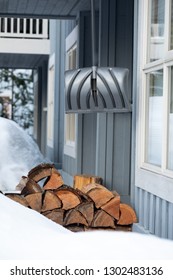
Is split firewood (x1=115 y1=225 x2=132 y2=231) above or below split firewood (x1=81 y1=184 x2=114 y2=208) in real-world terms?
below

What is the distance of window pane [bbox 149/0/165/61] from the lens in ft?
16.8

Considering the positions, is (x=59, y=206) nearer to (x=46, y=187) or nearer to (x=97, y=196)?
(x=97, y=196)

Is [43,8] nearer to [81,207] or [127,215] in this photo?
[81,207]

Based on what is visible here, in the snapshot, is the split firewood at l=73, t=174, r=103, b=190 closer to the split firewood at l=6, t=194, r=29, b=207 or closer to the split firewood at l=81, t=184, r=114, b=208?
the split firewood at l=81, t=184, r=114, b=208

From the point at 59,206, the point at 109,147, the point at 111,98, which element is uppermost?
the point at 111,98

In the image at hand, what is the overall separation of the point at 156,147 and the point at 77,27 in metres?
4.71

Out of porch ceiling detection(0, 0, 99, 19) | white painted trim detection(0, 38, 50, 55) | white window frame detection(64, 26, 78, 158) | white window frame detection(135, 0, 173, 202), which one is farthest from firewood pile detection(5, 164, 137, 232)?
white painted trim detection(0, 38, 50, 55)

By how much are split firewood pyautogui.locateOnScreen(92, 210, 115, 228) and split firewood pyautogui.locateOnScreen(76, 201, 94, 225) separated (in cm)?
5

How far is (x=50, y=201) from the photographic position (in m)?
6.35

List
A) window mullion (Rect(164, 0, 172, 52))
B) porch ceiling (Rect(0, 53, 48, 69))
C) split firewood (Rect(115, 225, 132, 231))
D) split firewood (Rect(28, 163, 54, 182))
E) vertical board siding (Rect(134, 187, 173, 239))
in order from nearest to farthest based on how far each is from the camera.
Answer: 1. vertical board siding (Rect(134, 187, 173, 239))
2. window mullion (Rect(164, 0, 172, 52))
3. split firewood (Rect(115, 225, 132, 231))
4. split firewood (Rect(28, 163, 54, 182))
5. porch ceiling (Rect(0, 53, 48, 69))

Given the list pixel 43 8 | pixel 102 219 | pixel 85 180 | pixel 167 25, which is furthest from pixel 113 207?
pixel 43 8

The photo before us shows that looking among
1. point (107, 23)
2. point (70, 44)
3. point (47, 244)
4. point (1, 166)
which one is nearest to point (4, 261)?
point (47, 244)

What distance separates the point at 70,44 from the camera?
10.5 meters

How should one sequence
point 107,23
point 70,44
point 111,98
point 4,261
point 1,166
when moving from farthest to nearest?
point 70,44 < point 1,166 < point 107,23 < point 111,98 < point 4,261
